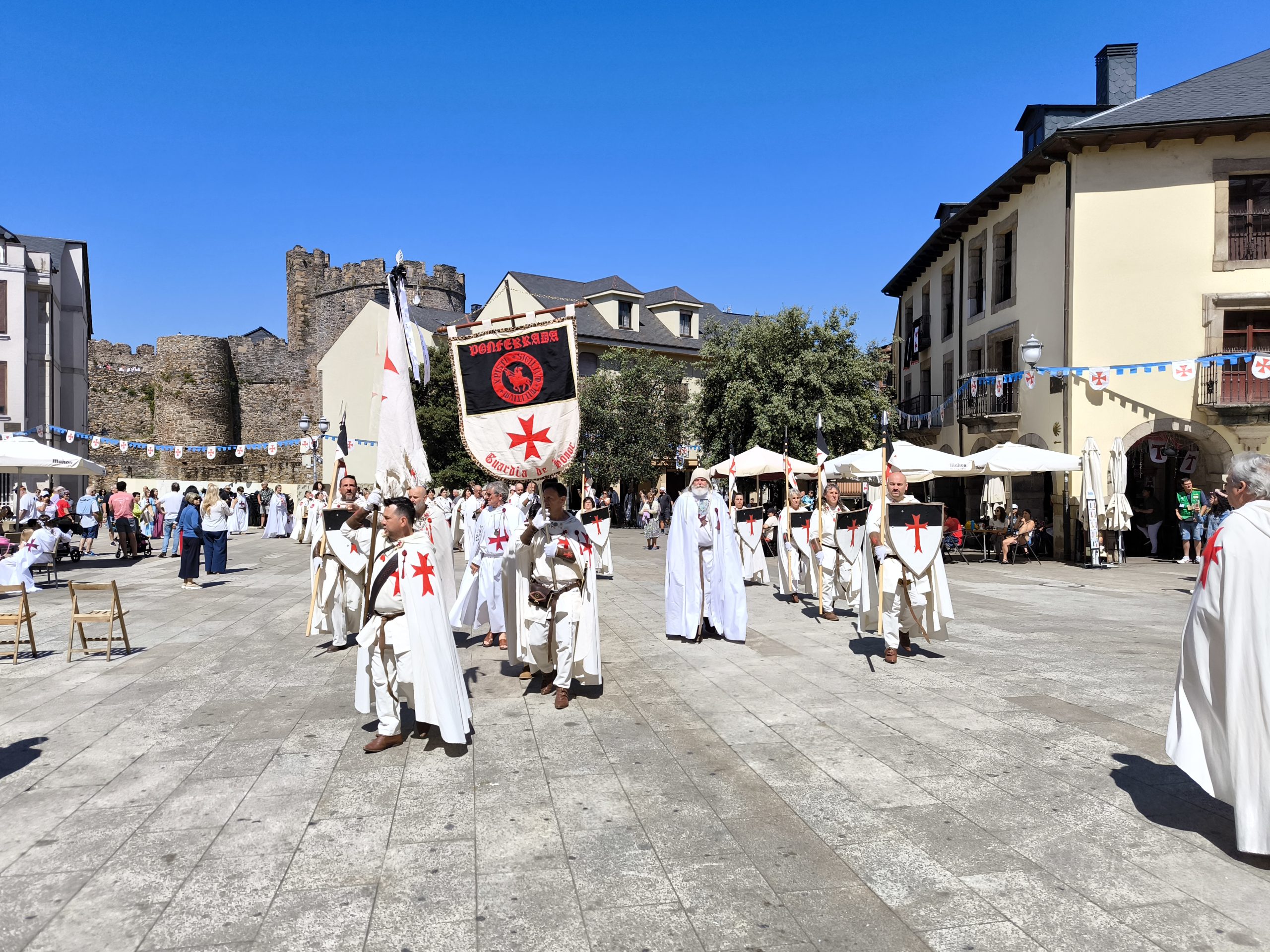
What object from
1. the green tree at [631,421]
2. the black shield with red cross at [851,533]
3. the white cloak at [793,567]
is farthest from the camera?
the green tree at [631,421]

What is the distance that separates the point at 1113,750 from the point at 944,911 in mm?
2615

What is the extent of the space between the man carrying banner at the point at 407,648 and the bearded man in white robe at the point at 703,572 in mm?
4289

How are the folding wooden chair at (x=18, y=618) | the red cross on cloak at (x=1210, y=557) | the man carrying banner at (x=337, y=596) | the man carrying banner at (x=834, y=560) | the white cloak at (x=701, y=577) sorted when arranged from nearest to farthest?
1. the red cross on cloak at (x=1210, y=557)
2. the folding wooden chair at (x=18, y=618)
3. the man carrying banner at (x=337, y=596)
4. the white cloak at (x=701, y=577)
5. the man carrying banner at (x=834, y=560)

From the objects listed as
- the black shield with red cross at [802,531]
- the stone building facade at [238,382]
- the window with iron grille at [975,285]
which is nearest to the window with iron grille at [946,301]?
the window with iron grille at [975,285]

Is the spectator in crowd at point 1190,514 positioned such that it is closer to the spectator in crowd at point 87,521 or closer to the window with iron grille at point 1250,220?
the window with iron grille at point 1250,220

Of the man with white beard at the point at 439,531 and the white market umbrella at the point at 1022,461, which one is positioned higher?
the white market umbrella at the point at 1022,461

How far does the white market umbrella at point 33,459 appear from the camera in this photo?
16.5 metres

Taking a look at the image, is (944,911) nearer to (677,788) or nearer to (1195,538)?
(677,788)

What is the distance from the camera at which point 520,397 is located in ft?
22.4

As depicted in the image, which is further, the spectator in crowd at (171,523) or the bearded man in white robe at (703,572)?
the spectator in crowd at (171,523)

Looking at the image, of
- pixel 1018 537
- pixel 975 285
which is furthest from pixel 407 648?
pixel 975 285

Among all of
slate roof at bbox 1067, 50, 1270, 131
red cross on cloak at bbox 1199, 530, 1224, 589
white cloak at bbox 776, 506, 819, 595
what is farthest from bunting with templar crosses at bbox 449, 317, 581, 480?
slate roof at bbox 1067, 50, 1270, 131

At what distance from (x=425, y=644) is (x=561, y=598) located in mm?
1629

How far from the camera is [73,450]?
3559 centimetres
